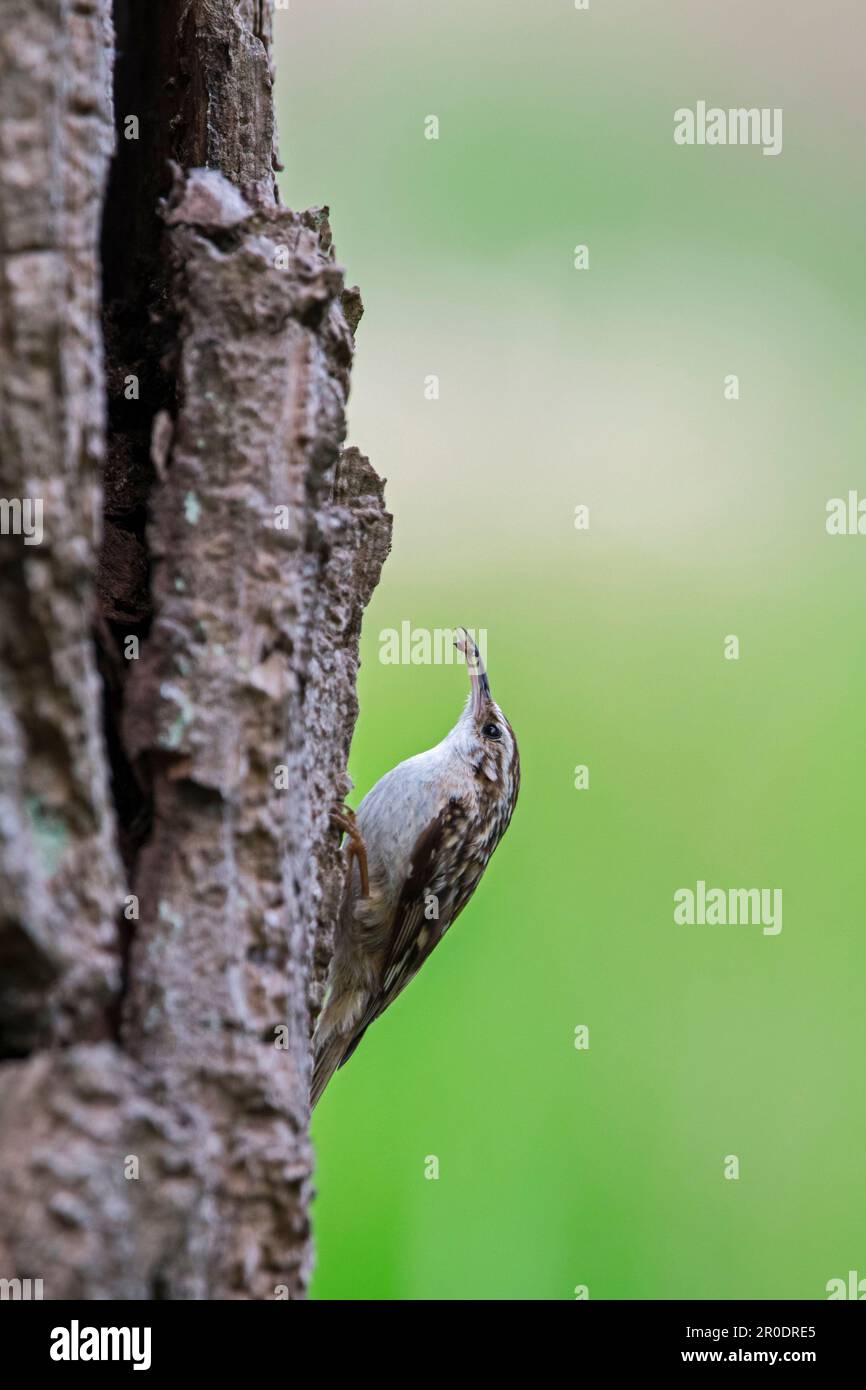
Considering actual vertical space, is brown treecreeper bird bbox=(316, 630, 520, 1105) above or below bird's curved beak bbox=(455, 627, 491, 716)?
below

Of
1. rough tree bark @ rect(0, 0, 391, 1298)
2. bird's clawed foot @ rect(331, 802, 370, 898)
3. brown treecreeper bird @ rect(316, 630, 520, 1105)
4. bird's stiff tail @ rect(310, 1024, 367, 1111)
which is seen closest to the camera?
rough tree bark @ rect(0, 0, 391, 1298)

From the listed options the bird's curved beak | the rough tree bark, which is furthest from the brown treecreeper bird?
the rough tree bark

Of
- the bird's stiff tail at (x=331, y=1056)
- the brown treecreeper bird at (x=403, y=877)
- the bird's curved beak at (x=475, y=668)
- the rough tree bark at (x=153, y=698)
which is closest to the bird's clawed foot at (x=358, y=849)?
the brown treecreeper bird at (x=403, y=877)

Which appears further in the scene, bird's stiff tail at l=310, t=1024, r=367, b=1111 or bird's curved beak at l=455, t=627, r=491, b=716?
bird's curved beak at l=455, t=627, r=491, b=716

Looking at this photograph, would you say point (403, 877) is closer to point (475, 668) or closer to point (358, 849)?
point (358, 849)

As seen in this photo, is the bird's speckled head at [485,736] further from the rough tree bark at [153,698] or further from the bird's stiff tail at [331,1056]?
the rough tree bark at [153,698]

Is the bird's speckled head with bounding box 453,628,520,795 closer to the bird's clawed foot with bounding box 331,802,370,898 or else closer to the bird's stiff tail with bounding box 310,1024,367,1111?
the bird's clawed foot with bounding box 331,802,370,898

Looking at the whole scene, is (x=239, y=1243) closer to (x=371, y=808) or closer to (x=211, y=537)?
(x=211, y=537)
